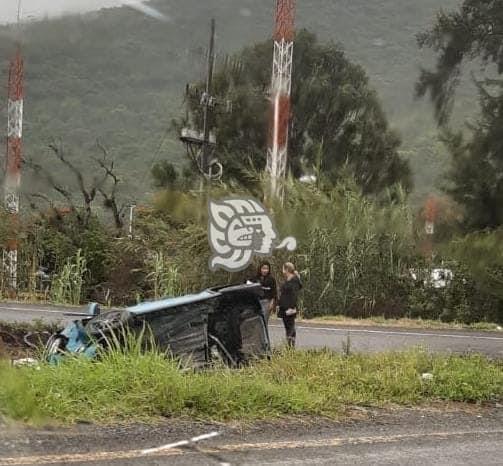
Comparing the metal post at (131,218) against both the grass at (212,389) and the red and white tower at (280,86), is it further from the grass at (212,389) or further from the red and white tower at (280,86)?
the grass at (212,389)

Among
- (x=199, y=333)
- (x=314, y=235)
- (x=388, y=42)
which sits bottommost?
(x=199, y=333)

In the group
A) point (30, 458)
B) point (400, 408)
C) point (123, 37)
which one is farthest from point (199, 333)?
point (123, 37)

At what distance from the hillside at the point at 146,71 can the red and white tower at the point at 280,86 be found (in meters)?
0.82

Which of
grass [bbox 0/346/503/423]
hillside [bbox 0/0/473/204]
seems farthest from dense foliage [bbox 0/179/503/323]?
grass [bbox 0/346/503/423]

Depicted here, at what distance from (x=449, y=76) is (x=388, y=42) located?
9.35 m

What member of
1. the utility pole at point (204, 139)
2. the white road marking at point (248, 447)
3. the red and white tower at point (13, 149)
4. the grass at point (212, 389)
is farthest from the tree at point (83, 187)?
the white road marking at point (248, 447)

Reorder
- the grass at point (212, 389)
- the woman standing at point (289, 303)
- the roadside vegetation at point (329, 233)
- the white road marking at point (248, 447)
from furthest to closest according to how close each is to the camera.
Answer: the roadside vegetation at point (329, 233) < the woman standing at point (289, 303) < the grass at point (212, 389) < the white road marking at point (248, 447)

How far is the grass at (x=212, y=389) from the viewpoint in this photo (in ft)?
21.6

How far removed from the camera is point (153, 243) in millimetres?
22328

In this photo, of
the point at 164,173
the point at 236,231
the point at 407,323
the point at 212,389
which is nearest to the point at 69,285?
the point at 236,231

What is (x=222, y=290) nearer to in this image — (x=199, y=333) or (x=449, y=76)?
(x=199, y=333)

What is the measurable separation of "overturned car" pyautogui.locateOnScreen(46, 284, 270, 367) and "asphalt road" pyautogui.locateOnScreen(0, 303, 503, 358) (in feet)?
10.6

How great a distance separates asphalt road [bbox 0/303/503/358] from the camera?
13625 mm

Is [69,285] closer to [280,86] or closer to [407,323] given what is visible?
[407,323]
